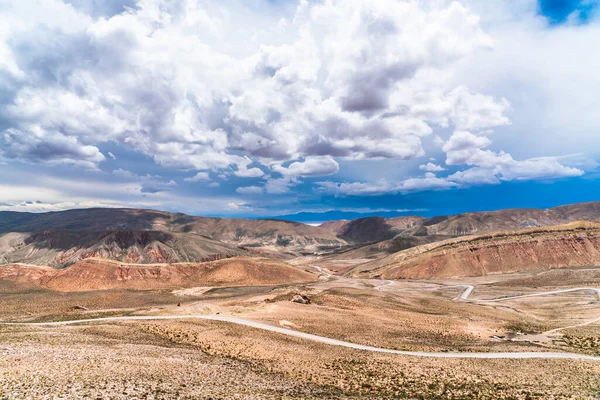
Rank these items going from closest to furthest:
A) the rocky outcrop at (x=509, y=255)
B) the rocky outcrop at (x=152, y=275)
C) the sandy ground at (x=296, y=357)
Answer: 1. the sandy ground at (x=296, y=357)
2. the rocky outcrop at (x=152, y=275)
3. the rocky outcrop at (x=509, y=255)

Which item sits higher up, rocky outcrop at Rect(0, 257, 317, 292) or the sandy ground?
the sandy ground

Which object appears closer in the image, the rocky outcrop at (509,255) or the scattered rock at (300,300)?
the scattered rock at (300,300)

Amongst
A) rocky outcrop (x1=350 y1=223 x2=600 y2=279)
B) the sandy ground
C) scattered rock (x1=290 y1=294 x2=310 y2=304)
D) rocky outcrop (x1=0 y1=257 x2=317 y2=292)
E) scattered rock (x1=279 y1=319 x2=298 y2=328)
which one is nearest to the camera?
the sandy ground

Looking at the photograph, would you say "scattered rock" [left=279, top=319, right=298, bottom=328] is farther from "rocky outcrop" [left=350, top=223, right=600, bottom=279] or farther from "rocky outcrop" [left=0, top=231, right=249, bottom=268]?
"rocky outcrop" [left=0, top=231, right=249, bottom=268]

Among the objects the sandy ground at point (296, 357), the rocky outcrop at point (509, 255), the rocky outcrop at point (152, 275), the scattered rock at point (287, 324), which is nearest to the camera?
the sandy ground at point (296, 357)

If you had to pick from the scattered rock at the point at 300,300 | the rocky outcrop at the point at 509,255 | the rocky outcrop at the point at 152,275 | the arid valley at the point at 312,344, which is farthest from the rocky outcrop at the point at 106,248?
the scattered rock at the point at 300,300

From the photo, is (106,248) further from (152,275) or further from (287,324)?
(287,324)

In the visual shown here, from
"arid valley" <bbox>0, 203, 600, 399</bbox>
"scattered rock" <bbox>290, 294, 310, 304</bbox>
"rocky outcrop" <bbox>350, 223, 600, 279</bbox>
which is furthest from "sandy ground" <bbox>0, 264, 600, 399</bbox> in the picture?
"rocky outcrop" <bbox>350, 223, 600, 279</bbox>

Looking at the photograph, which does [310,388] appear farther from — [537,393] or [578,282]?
[578,282]

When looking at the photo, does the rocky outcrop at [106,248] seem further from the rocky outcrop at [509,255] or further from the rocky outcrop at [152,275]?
the rocky outcrop at [509,255]

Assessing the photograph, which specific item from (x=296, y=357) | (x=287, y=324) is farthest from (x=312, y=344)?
(x=287, y=324)

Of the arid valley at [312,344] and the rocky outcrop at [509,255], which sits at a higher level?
the rocky outcrop at [509,255]

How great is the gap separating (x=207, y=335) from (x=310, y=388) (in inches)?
714

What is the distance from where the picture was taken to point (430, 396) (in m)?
24.6
